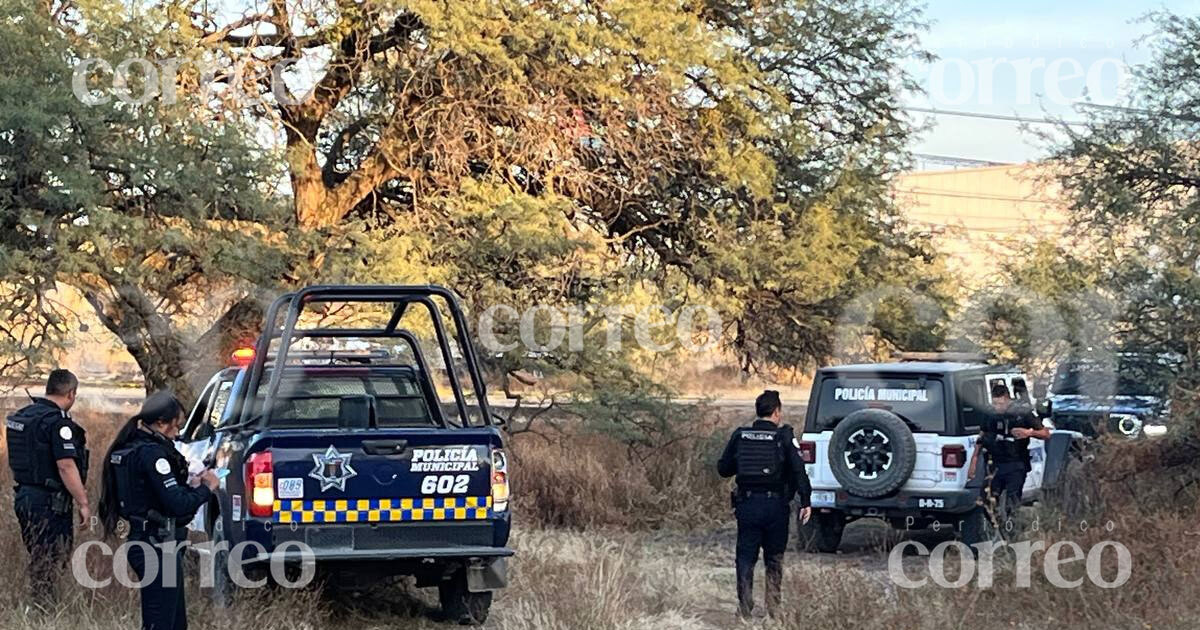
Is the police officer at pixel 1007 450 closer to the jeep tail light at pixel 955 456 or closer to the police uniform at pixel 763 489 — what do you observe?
the jeep tail light at pixel 955 456

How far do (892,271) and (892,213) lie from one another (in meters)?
0.77

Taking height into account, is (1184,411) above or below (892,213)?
below

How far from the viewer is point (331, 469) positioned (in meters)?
8.23

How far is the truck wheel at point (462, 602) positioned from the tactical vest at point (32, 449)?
2.46m

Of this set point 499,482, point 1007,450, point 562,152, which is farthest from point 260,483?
point 562,152

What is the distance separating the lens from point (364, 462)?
830 centimetres

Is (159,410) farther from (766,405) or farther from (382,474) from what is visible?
(766,405)

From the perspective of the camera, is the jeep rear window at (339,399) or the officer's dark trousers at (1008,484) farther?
the officer's dark trousers at (1008,484)

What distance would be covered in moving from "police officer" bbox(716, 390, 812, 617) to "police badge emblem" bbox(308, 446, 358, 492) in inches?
98.8

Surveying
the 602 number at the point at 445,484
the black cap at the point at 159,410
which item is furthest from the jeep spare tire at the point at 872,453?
the black cap at the point at 159,410

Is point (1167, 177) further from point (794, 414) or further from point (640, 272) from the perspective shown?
point (794, 414)

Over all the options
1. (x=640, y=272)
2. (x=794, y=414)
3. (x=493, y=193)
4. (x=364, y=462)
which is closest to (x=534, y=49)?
(x=493, y=193)

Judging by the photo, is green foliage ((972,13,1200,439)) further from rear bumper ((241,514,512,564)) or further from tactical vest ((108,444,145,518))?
tactical vest ((108,444,145,518))

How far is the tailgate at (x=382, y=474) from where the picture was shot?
26.7 ft
